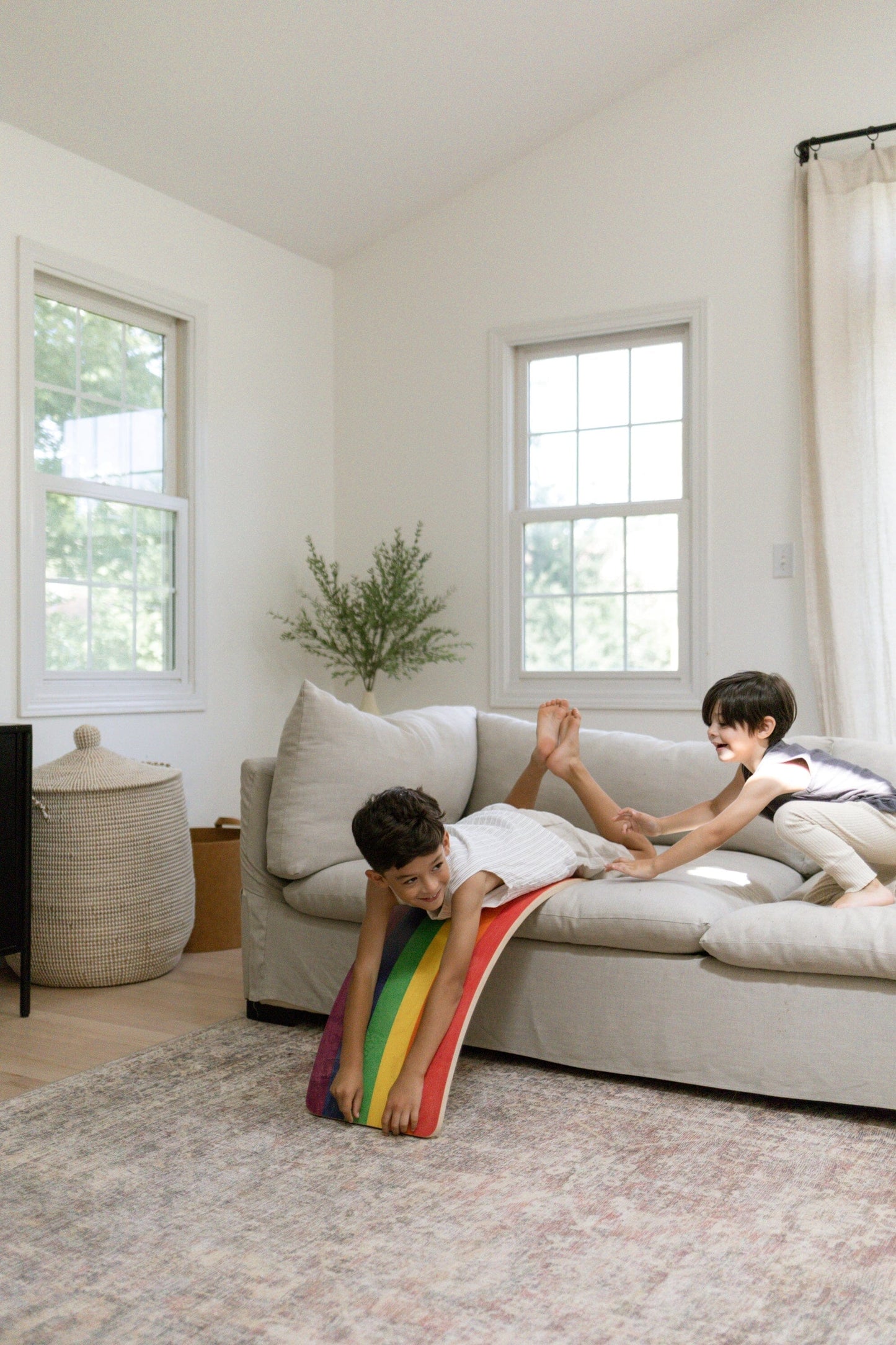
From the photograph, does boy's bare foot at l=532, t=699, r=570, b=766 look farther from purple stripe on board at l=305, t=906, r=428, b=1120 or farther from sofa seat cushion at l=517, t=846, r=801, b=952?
purple stripe on board at l=305, t=906, r=428, b=1120

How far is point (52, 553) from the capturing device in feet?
13.4

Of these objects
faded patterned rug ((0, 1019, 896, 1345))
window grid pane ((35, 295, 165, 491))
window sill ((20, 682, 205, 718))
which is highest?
window grid pane ((35, 295, 165, 491))

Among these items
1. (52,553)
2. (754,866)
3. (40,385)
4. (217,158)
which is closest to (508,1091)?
(754,866)

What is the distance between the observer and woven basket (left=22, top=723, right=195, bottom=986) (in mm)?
3318

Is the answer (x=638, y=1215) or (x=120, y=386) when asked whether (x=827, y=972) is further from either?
(x=120, y=386)

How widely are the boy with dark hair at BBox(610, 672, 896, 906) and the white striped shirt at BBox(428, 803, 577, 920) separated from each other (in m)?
0.16

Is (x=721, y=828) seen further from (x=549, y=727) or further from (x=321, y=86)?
(x=321, y=86)

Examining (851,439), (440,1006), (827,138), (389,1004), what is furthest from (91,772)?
(827,138)

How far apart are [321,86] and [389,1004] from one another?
3.27 metres

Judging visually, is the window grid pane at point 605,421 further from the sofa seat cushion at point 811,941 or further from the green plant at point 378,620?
the sofa seat cushion at point 811,941

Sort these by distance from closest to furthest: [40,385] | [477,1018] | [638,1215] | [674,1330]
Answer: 1. [674,1330]
2. [638,1215]
3. [477,1018]
4. [40,385]

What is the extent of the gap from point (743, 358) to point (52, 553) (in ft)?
8.72

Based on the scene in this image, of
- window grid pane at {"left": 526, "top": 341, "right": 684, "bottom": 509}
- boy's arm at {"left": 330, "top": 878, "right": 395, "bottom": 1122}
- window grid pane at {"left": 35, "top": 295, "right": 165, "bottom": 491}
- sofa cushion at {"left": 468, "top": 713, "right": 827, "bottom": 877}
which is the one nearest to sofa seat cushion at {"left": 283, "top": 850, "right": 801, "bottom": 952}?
sofa cushion at {"left": 468, "top": 713, "right": 827, "bottom": 877}

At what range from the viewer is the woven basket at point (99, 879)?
10.9ft
